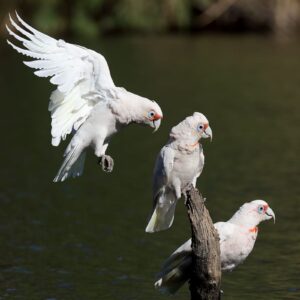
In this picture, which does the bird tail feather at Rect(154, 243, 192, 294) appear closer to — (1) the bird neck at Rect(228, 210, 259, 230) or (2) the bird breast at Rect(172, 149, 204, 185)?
(1) the bird neck at Rect(228, 210, 259, 230)

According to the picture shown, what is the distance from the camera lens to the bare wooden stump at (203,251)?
1168cm

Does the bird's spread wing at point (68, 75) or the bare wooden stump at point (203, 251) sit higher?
the bird's spread wing at point (68, 75)

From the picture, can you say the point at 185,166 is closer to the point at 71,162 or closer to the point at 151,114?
the point at 151,114

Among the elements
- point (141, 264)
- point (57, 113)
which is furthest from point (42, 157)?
point (57, 113)

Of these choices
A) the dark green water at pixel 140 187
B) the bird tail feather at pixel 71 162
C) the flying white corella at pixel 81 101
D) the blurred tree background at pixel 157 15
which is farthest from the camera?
the blurred tree background at pixel 157 15

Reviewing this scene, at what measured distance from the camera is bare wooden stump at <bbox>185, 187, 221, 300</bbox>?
11.7 metres

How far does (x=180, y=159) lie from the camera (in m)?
11.9

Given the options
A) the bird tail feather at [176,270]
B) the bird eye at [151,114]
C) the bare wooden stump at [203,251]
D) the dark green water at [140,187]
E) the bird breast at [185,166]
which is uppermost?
the bird eye at [151,114]

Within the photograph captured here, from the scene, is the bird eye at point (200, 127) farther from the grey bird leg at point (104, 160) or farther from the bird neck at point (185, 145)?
the grey bird leg at point (104, 160)

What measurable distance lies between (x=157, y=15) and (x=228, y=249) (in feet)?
103

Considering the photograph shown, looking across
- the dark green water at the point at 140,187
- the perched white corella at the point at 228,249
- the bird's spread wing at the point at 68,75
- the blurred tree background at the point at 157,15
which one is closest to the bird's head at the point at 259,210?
the perched white corella at the point at 228,249

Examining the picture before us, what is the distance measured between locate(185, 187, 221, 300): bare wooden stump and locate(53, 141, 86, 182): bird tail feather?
1740mm

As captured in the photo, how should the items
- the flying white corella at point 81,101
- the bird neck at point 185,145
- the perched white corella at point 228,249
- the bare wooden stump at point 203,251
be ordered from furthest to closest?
the flying white corella at point 81,101 → the perched white corella at point 228,249 → the bird neck at point 185,145 → the bare wooden stump at point 203,251

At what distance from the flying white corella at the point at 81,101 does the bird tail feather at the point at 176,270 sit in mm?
1440
